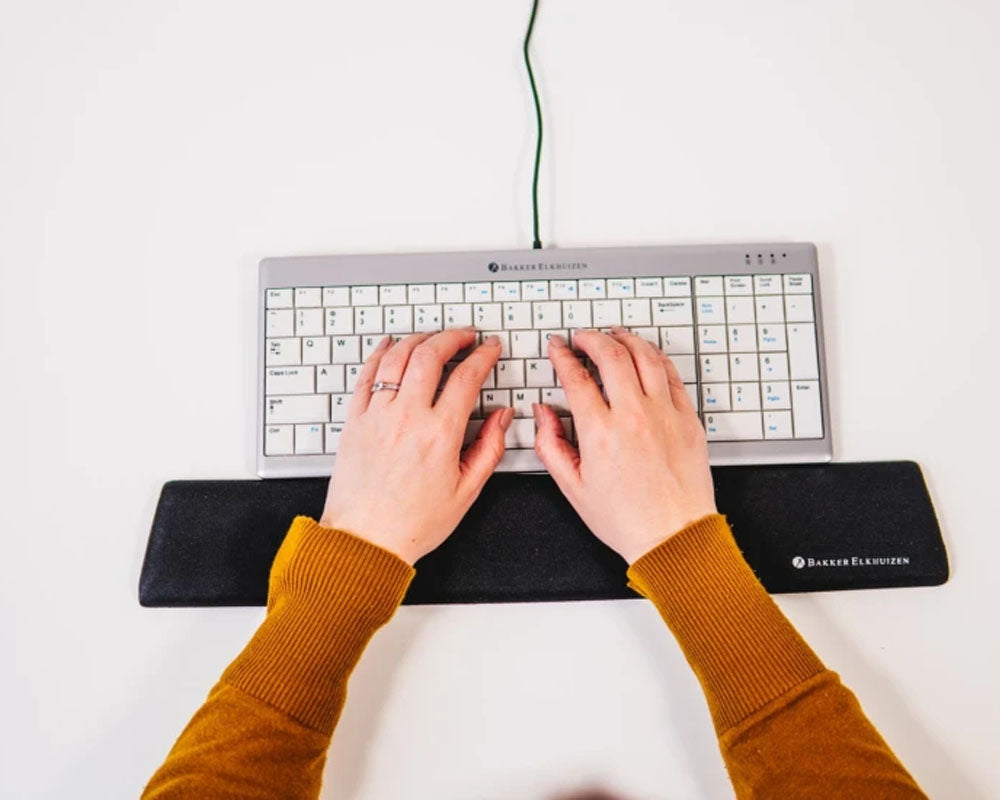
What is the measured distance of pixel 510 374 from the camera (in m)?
0.67

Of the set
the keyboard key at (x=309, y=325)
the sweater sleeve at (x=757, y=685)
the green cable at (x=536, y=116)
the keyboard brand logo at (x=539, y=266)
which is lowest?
the sweater sleeve at (x=757, y=685)

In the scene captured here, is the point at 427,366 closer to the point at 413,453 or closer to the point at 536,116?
the point at 413,453

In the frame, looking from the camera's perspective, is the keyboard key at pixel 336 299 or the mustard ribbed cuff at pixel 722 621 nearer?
the mustard ribbed cuff at pixel 722 621

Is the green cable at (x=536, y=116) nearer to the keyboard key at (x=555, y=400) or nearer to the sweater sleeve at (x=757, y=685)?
the keyboard key at (x=555, y=400)

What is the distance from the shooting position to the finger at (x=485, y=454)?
0.63m

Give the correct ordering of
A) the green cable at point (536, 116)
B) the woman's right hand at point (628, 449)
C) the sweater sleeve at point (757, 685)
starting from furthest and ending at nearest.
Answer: the green cable at point (536, 116)
the woman's right hand at point (628, 449)
the sweater sleeve at point (757, 685)

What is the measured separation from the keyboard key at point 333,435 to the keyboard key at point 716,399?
0.35 metres

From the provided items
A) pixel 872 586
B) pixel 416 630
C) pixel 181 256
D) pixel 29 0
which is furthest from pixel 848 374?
pixel 29 0

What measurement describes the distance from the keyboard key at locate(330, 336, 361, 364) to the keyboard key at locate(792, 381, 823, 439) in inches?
16.8

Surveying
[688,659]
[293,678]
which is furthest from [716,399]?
[293,678]

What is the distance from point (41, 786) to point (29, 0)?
2.69ft

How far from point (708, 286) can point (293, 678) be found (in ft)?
1.69

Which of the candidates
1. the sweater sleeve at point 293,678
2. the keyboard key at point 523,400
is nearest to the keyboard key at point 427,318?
the keyboard key at point 523,400

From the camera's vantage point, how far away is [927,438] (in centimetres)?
70
